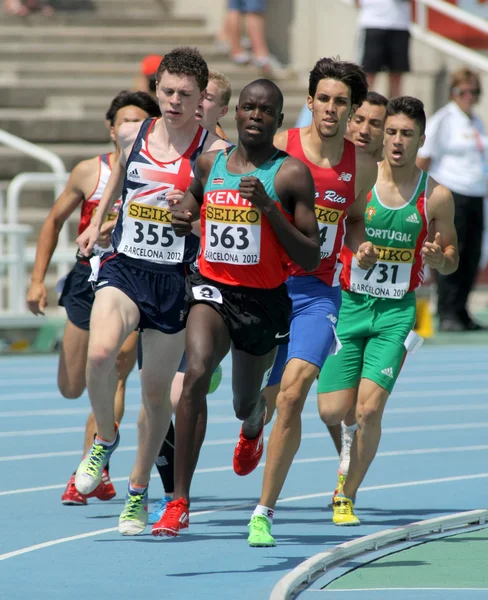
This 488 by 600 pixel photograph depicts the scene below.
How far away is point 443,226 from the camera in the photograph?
28.0 ft

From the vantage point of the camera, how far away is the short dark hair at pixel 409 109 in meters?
8.48

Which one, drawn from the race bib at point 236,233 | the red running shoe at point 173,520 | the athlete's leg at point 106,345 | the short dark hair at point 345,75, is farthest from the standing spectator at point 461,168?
the red running shoe at point 173,520

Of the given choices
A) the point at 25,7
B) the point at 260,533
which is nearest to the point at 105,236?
the point at 260,533

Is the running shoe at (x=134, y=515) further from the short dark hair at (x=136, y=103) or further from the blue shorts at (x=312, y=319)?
A: the short dark hair at (x=136, y=103)

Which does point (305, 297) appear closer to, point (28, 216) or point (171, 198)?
point (171, 198)

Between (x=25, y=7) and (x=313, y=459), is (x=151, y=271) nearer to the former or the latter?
(x=313, y=459)

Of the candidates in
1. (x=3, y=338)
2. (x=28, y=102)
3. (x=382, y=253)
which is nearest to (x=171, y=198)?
(x=382, y=253)

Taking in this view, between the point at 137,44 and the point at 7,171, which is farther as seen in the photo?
the point at 137,44

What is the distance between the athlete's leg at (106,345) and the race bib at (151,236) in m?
0.25

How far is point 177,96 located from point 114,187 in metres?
0.65

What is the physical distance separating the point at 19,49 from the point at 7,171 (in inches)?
125

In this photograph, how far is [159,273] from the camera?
310 inches

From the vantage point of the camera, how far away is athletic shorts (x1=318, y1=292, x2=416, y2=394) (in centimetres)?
841

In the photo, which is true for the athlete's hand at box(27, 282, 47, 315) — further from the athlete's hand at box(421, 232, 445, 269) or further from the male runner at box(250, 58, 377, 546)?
the athlete's hand at box(421, 232, 445, 269)
